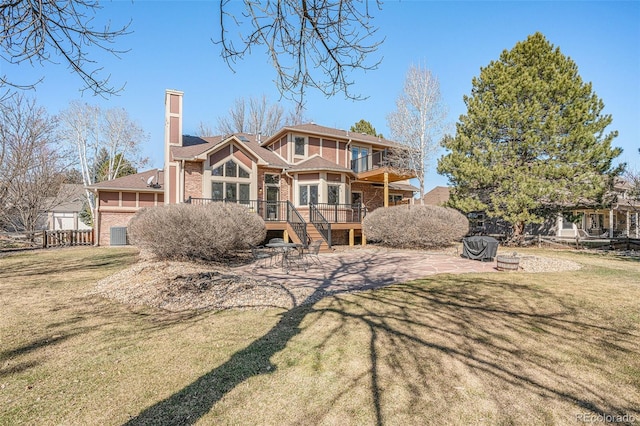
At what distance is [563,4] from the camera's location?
27.9ft

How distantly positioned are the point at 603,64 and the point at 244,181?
632 inches

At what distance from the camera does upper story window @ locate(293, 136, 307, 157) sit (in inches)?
738

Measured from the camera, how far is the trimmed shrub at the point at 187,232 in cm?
928

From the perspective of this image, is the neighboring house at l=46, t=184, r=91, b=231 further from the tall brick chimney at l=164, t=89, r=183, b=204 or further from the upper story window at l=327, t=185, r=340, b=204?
the upper story window at l=327, t=185, r=340, b=204

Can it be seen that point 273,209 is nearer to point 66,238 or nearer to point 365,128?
point 66,238

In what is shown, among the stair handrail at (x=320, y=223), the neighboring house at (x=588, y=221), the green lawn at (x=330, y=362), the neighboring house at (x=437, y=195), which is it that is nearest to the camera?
the green lawn at (x=330, y=362)

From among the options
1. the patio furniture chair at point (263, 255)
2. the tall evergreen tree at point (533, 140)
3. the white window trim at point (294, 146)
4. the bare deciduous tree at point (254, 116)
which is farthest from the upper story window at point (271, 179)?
the bare deciduous tree at point (254, 116)

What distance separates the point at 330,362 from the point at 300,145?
54.4ft

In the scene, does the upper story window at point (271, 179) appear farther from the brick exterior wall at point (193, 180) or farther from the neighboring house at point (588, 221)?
the neighboring house at point (588, 221)

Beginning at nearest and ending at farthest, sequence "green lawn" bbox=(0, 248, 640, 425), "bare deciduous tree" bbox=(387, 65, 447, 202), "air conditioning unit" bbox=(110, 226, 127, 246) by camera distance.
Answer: "green lawn" bbox=(0, 248, 640, 425)
"air conditioning unit" bbox=(110, 226, 127, 246)
"bare deciduous tree" bbox=(387, 65, 447, 202)

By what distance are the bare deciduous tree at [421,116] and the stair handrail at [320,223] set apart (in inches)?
315

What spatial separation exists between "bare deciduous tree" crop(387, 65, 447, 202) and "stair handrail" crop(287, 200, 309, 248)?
8918 mm

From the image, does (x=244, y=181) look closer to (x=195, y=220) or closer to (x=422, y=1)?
(x=195, y=220)

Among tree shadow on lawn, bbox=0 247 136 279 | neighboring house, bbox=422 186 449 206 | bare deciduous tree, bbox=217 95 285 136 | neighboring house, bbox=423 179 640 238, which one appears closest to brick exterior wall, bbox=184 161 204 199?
tree shadow on lawn, bbox=0 247 136 279
